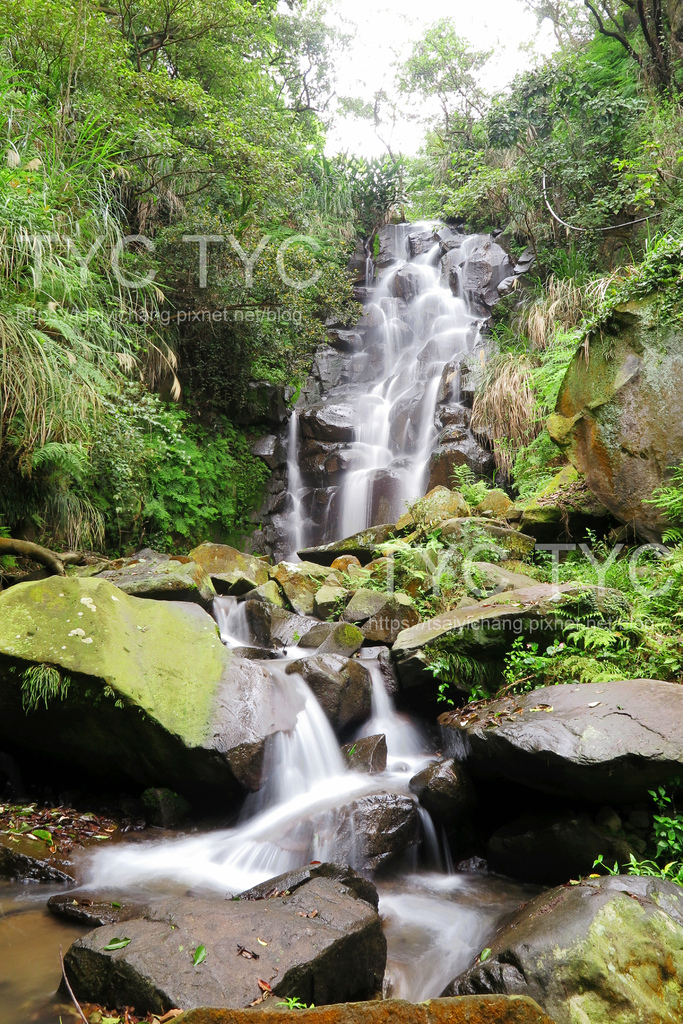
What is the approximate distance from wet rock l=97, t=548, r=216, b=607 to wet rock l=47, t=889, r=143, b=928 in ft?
8.47

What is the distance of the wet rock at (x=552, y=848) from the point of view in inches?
130

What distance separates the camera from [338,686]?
Answer: 5.04 m

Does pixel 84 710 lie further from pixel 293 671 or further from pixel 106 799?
pixel 293 671

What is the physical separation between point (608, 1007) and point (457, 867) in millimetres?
1841

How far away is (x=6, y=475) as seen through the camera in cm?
617

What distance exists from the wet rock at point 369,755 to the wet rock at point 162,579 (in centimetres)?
227

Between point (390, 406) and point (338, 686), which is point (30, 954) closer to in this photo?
point (338, 686)

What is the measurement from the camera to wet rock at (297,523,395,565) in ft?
26.7

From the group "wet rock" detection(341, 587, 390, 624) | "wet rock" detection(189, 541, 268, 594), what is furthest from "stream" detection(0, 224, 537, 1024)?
"wet rock" detection(341, 587, 390, 624)

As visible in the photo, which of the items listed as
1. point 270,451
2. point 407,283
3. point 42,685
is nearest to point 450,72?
point 407,283

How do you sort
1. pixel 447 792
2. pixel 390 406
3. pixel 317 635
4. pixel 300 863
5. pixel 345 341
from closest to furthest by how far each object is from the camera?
pixel 300 863, pixel 447 792, pixel 317 635, pixel 390 406, pixel 345 341

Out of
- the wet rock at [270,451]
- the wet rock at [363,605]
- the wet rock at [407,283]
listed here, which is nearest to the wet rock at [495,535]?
the wet rock at [363,605]

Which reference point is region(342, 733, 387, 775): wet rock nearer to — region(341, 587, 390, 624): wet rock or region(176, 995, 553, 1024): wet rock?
region(341, 587, 390, 624): wet rock

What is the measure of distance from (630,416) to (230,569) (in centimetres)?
487
